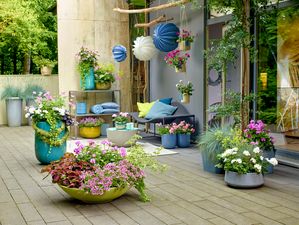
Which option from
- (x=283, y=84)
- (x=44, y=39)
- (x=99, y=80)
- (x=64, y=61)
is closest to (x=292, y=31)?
(x=283, y=84)

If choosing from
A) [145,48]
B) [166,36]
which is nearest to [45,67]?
[145,48]

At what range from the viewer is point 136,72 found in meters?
10.3

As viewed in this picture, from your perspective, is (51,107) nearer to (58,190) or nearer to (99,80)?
(58,190)

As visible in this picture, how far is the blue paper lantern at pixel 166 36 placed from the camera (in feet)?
24.9

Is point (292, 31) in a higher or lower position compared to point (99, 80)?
higher

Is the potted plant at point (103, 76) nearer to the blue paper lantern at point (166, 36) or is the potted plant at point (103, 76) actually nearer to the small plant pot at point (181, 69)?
the blue paper lantern at point (166, 36)

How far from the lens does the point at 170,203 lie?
13.4 feet

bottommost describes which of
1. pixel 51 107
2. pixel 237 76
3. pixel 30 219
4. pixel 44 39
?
pixel 30 219

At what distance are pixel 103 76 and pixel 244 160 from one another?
196 inches

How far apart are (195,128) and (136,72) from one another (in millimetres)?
3050

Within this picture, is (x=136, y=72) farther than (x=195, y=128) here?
Yes

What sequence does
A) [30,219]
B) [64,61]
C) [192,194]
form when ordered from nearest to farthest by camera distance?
[30,219] → [192,194] → [64,61]

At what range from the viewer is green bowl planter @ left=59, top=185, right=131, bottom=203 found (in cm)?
391

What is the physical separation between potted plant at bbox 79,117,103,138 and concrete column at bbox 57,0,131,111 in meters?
0.83
